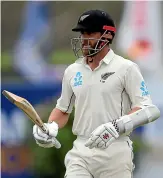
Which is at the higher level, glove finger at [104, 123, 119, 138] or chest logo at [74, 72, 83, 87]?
chest logo at [74, 72, 83, 87]

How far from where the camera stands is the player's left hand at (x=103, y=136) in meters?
3.94

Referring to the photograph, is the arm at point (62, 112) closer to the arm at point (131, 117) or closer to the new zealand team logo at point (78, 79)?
the new zealand team logo at point (78, 79)

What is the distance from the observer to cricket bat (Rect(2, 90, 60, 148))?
13.2 feet

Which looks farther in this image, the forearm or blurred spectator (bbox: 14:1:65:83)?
→ blurred spectator (bbox: 14:1:65:83)

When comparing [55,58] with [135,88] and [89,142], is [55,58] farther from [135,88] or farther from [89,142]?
[89,142]

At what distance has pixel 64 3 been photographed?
10055 millimetres

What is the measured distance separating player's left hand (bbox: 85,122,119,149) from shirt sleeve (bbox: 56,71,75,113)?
21.8 inches

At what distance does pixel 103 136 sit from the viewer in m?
3.93

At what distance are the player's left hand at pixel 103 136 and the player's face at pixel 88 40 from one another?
544mm

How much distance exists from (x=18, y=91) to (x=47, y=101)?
0.69m

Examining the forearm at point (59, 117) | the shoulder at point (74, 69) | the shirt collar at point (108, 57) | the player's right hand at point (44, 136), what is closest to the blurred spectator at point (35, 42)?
the forearm at point (59, 117)

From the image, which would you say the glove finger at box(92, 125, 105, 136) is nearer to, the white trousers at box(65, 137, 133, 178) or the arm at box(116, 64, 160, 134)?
the arm at box(116, 64, 160, 134)

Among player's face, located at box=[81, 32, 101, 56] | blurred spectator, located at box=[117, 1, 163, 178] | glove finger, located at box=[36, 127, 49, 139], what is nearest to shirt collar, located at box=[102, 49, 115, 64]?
player's face, located at box=[81, 32, 101, 56]

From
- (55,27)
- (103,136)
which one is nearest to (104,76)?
(103,136)
